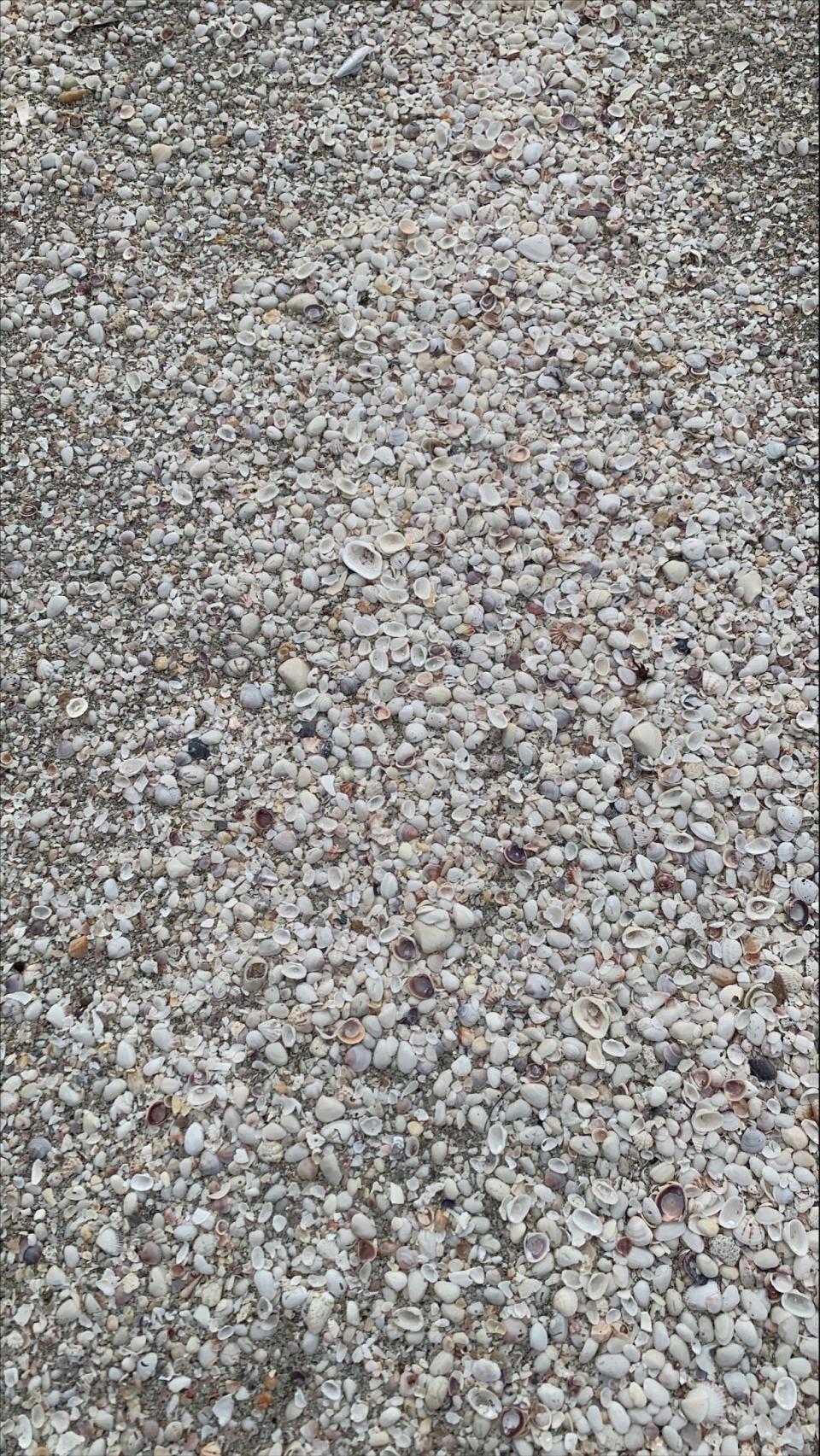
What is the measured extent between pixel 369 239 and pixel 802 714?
1.28 meters

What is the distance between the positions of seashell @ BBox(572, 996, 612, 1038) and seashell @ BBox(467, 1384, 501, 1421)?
19.4 inches

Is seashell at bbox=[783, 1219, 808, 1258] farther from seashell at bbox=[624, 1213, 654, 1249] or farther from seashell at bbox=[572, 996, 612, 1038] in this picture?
seashell at bbox=[572, 996, 612, 1038]

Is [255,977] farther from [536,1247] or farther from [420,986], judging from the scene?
[536,1247]

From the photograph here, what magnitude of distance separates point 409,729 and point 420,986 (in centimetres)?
43

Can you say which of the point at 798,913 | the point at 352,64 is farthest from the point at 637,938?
the point at 352,64

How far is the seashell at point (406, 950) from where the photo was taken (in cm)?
175

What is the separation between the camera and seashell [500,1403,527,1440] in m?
1.48

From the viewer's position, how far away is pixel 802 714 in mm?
1910

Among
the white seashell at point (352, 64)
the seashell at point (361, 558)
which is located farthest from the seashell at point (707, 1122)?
the white seashell at point (352, 64)

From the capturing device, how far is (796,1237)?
158 cm

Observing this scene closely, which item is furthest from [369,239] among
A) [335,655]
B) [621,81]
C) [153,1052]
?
[153,1052]

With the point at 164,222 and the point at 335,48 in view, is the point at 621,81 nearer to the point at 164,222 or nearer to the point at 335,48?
the point at 335,48

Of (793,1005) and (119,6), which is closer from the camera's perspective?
(793,1005)

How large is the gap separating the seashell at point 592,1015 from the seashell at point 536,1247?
0.29 metres
